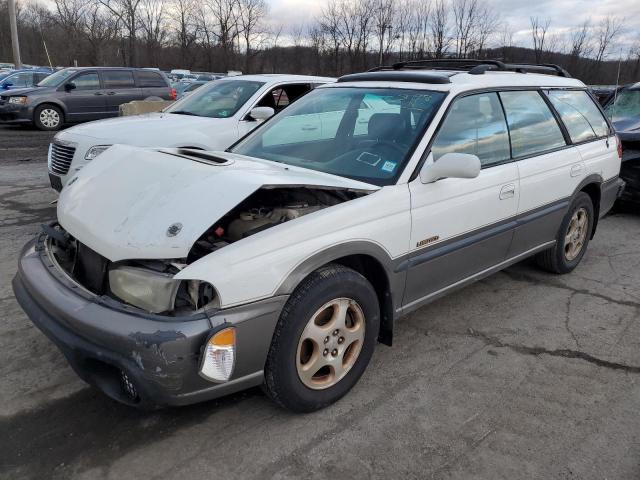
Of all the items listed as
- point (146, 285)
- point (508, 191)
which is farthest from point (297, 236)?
point (508, 191)

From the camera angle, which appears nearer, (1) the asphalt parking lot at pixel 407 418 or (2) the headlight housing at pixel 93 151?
(1) the asphalt parking lot at pixel 407 418

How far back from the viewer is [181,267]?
2334 mm

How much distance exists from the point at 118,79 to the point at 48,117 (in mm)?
2178

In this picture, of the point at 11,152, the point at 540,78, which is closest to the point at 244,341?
the point at 540,78

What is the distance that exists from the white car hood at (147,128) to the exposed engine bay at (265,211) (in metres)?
3.36

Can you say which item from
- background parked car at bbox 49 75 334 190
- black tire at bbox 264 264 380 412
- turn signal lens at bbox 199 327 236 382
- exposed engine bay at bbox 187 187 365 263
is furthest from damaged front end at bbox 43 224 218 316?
background parked car at bbox 49 75 334 190

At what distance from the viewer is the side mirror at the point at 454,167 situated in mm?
2885

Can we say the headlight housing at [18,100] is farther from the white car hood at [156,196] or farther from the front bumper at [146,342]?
the front bumper at [146,342]

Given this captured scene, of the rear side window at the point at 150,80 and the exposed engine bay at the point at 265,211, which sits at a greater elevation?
the rear side window at the point at 150,80

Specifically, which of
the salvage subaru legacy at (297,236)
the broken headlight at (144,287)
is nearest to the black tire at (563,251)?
the salvage subaru legacy at (297,236)

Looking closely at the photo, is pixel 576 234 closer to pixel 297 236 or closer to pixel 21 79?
pixel 297 236

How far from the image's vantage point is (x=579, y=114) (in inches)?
186

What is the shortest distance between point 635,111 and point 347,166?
6.94 m

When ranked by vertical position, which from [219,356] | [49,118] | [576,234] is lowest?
[576,234]
